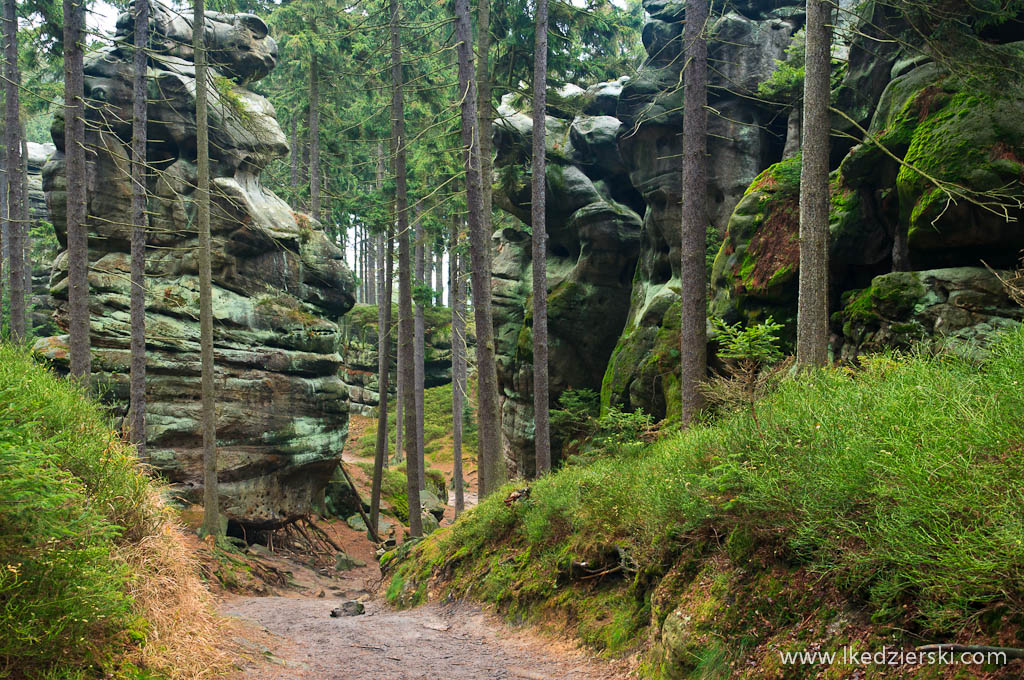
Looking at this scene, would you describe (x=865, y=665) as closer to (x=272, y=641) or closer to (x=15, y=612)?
(x=15, y=612)

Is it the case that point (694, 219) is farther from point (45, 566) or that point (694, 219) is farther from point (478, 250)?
point (45, 566)

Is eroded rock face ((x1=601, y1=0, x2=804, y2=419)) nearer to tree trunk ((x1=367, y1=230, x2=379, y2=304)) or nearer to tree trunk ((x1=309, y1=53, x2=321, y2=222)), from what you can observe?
tree trunk ((x1=309, y1=53, x2=321, y2=222))

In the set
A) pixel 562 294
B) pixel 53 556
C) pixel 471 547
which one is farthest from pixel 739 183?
pixel 53 556

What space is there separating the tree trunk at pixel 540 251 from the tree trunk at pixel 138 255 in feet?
30.5

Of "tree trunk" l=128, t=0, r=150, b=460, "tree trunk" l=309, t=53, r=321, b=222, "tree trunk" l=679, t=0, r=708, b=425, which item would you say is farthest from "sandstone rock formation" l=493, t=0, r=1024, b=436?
"tree trunk" l=128, t=0, r=150, b=460

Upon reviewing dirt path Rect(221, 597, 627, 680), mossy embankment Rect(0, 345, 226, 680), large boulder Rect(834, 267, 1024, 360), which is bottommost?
dirt path Rect(221, 597, 627, 680)

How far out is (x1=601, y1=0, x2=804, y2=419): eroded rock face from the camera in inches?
641

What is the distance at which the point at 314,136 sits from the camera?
88.6 ft

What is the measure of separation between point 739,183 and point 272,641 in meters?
15.6

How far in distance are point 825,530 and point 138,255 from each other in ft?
52.4

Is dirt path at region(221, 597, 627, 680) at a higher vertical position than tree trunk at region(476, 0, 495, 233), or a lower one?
lower

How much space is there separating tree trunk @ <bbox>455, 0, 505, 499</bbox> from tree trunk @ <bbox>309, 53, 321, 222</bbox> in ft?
47.2

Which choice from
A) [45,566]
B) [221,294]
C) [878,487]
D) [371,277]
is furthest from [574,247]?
[371,277]

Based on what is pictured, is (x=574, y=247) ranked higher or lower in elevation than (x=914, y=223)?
higher
